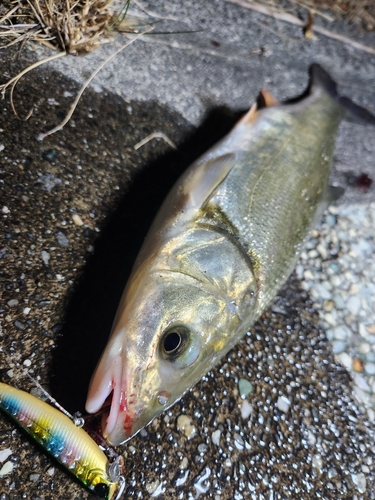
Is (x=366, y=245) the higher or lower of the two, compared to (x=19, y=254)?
lower

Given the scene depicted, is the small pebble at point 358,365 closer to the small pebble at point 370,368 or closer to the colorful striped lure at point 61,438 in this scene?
the small pebble at point 370,368

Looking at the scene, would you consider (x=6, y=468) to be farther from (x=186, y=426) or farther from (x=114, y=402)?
(x=186, y=426)

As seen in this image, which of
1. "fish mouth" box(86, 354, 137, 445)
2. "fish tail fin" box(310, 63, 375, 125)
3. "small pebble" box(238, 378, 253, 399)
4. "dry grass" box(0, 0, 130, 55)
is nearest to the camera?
"fish mouth" box(86, 354, 137, 445)

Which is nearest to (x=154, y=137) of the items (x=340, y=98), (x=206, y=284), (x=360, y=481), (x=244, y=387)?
(x=206, y=284)

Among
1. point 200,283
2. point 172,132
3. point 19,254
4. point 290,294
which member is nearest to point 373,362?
point 290,294

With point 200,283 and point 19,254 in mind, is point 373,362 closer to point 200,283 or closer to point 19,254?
point 200,283

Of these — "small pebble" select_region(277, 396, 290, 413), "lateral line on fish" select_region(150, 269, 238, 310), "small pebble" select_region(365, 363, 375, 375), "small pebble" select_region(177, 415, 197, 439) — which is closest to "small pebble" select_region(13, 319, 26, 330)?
"lateral line on fish" select_region(150, 269, 238, 310)

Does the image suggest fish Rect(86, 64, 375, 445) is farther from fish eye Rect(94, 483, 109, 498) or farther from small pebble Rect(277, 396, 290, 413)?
small pebble Rect(277, 396, 290, 413)
